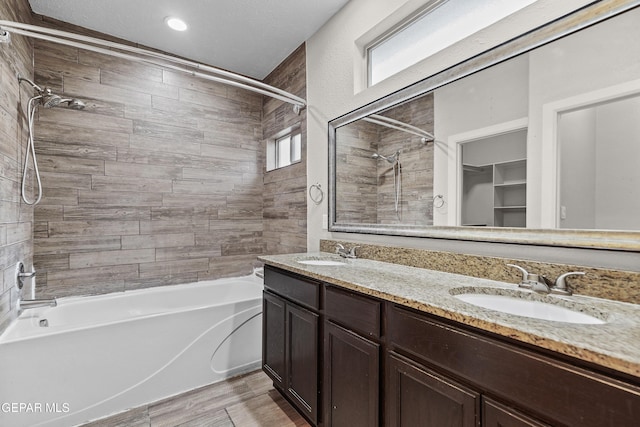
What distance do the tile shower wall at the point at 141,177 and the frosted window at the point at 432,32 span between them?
161cm

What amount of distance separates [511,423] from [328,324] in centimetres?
86

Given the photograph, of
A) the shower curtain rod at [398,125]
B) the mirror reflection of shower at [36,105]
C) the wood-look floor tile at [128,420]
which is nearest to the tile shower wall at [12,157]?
the mirror reflection of shower at [36,105]

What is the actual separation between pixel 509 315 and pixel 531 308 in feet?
1.01

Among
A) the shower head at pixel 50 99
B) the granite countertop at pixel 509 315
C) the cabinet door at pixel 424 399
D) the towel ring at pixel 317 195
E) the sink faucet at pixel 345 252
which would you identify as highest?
the shower head at pixel 50 99

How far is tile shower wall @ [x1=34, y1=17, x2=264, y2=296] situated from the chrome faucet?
2706 millimetres

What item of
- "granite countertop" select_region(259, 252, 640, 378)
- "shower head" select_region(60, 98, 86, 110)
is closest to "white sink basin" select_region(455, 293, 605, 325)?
"granite countertop" select_region(259, 252, 640, 378)

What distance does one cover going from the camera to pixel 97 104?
2.59 meters

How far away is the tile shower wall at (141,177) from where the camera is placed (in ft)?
8.04

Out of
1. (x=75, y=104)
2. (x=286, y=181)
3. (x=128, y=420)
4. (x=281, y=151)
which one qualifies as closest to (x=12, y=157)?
(x=75, y=104)

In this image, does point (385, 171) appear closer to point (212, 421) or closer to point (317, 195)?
point (317, 195)

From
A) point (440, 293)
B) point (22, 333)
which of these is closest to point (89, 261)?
point (22, 333)

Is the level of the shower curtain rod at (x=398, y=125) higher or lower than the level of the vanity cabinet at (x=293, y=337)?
higher

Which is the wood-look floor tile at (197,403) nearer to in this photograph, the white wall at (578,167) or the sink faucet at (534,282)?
the sink faucet at (534,282)

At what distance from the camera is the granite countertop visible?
0.68 metres
